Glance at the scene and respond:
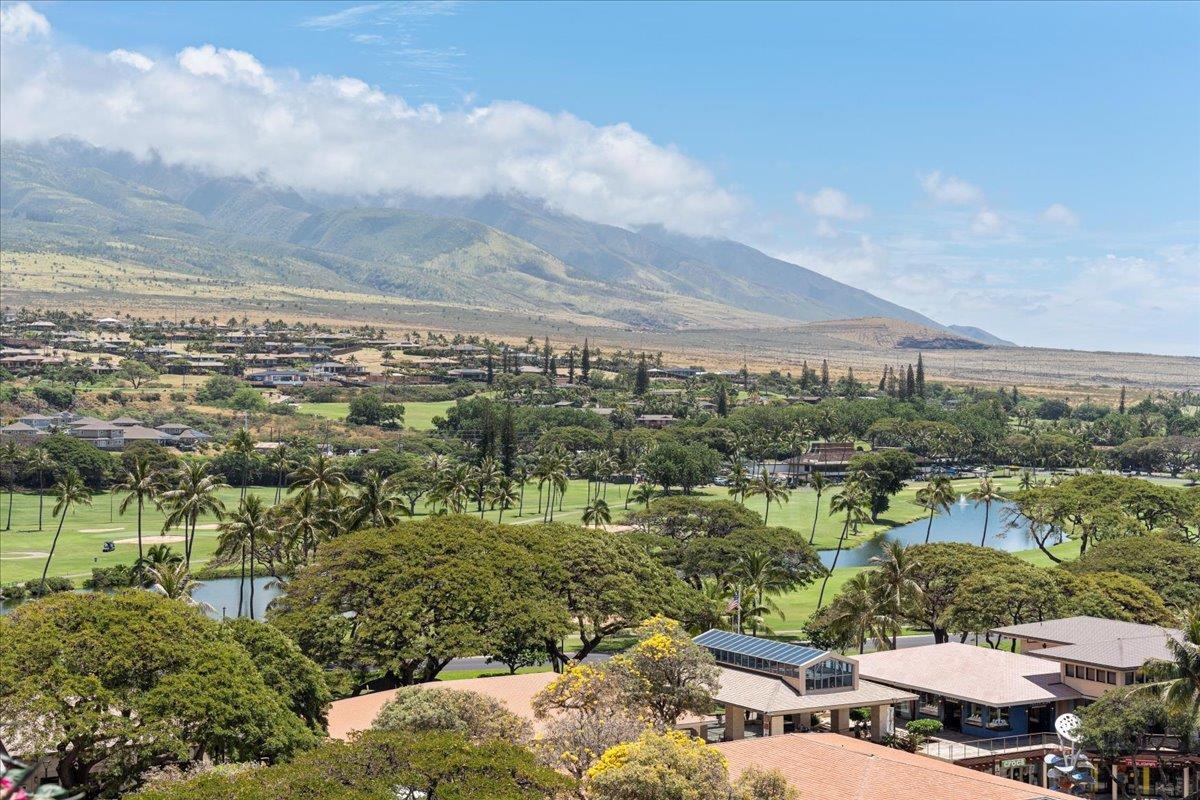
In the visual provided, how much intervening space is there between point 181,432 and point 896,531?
101 meters

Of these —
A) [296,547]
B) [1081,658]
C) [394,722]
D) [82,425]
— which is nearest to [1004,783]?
[1081,658]

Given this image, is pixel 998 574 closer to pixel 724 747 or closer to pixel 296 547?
pixel 724 747

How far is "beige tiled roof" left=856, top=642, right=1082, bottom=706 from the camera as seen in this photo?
203ft

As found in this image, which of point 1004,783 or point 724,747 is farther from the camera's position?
point 724,747

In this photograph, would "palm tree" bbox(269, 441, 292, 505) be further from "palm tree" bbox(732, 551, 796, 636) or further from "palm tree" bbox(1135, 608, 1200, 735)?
"palm tree" bbox(1135, 608, 1200, 735)

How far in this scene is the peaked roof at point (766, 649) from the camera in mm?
60312

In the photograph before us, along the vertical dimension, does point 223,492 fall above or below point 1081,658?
below

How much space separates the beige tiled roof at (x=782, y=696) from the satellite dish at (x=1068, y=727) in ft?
21.5

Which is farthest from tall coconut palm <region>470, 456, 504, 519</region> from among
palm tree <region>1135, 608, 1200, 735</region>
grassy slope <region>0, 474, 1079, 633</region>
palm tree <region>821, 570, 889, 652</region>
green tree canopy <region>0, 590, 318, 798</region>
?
palm tree <region>1135, 608, 1200, 735</region>

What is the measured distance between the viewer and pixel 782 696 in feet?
193

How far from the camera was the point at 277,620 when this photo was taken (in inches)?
2717

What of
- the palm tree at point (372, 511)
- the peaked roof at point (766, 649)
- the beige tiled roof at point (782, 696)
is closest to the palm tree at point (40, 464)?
the palm tree at point (372, 511)

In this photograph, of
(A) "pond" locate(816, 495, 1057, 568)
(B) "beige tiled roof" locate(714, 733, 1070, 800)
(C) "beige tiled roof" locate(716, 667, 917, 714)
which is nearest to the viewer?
(B) "beige tiled roof" locate(714, 733, 1070, 800)

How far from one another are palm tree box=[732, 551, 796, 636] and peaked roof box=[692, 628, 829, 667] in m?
13.4
